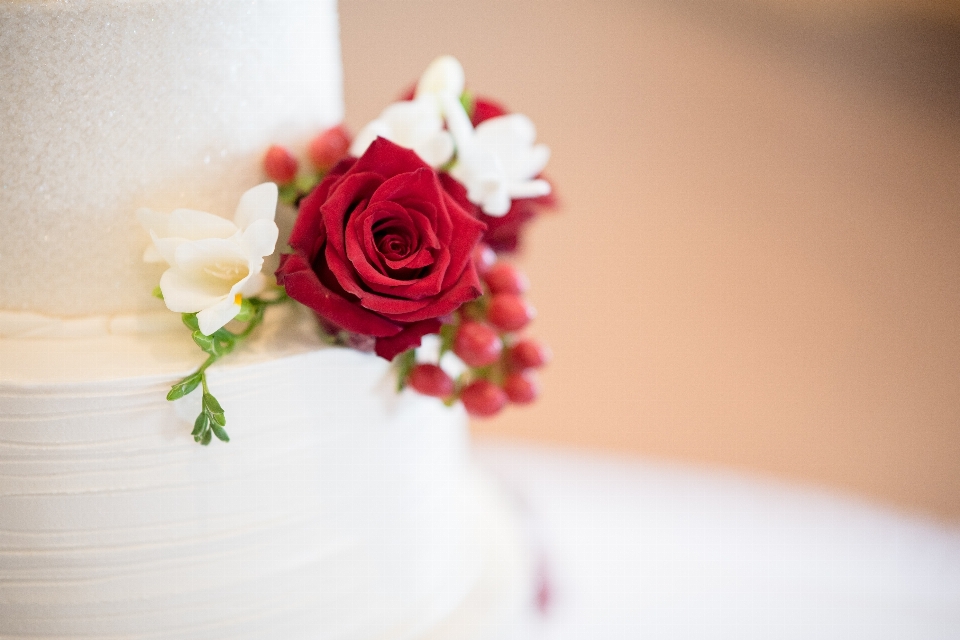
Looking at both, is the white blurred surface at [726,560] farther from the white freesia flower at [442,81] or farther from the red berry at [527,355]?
the white freesia flower at [442,81]

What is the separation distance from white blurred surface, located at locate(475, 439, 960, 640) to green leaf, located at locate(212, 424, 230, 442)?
0.98 meters

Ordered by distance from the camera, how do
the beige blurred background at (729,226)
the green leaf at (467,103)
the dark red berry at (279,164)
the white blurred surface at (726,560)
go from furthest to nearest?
the beige blurred background at (729,226)
the white blurred surface at (726,560)
the green leaf at (467,103)
the dark red berry at (279,164)

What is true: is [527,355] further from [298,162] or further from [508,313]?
[298,162]

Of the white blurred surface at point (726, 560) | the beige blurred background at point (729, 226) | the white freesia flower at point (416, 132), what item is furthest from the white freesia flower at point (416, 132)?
the beige blurred background at point (729, 226)

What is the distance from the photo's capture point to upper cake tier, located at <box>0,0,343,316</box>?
0.65 m

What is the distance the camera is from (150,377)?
64 centimetres

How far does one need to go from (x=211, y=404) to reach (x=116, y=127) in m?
0.28

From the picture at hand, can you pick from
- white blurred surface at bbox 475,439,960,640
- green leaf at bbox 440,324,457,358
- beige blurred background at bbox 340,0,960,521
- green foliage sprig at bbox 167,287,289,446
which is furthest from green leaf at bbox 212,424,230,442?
→ beige blurred background at bbox 340,0,960,521

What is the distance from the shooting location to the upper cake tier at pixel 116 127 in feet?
2.14

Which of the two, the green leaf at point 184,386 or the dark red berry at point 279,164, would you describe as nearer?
the green leaf at point 184,386

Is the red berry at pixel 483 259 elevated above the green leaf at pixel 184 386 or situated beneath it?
elevated above

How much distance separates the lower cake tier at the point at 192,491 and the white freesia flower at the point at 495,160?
22 centimetres

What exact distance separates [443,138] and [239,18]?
235 millimetres

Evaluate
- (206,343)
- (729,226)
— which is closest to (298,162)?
(206,343)
